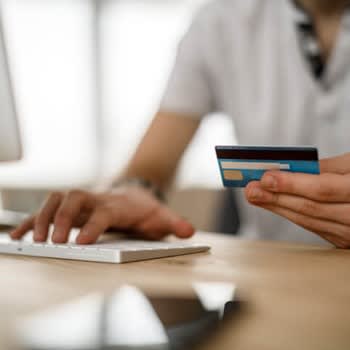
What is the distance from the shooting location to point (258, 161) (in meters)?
0.80

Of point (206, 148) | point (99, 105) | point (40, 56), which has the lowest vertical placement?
point (206, 148)

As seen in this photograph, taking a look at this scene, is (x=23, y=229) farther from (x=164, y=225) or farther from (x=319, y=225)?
(x=319, y=225)

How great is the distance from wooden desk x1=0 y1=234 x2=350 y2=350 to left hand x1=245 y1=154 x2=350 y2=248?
1.6 inches

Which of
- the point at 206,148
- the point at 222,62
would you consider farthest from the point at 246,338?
the point at 206,148

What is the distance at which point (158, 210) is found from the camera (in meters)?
1.09

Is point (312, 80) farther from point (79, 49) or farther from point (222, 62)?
point (79, 49)

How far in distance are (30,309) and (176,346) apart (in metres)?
0.16

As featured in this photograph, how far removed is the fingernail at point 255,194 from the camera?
83 cm

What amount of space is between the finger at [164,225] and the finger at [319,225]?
0.22 m

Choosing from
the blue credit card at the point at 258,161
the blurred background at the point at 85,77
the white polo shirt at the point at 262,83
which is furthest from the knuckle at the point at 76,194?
the blurred background at the point at 85,77

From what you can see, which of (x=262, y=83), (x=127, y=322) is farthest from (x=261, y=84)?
(x=127, y=322)

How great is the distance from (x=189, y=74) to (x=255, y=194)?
0.88 metres

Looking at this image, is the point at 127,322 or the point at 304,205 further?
the point at 304,205

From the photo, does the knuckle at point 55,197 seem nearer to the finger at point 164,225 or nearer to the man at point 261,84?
the finger at point 164,225
